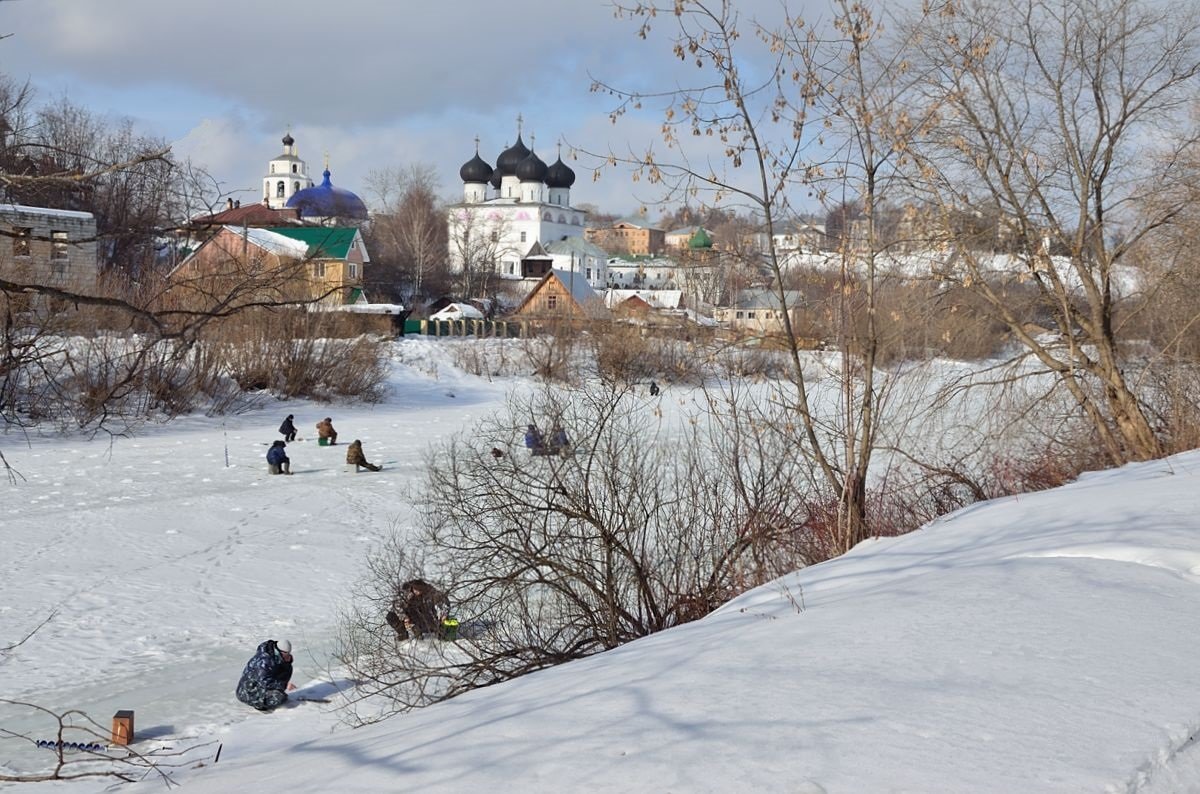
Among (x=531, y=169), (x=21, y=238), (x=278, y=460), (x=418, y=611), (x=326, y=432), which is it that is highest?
(x=531, y=169)

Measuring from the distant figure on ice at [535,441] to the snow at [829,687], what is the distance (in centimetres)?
312

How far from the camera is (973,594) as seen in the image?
18.6 ft

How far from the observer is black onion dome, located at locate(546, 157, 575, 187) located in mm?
115750

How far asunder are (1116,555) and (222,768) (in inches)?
204

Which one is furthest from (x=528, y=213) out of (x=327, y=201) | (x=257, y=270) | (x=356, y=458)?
(x=257, y=270)

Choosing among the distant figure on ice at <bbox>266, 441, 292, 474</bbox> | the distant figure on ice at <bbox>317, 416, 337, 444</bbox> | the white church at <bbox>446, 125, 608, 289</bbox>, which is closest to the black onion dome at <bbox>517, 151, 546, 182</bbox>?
the white church at <bbox>446, 125, 608, 289</bbox>

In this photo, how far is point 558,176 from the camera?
384ft

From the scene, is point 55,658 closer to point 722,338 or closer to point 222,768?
point 222,768

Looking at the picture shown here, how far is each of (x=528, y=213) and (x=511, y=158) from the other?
612 centimetres

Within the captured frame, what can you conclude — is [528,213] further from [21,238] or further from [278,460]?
[21,238]

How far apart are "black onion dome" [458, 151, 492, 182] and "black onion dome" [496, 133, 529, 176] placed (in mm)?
1520

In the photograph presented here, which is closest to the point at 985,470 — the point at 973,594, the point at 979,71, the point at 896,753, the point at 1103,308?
the point at 1103,308

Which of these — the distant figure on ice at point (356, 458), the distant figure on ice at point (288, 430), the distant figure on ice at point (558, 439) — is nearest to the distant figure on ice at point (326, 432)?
the distant figure on ice at point (288, 430)

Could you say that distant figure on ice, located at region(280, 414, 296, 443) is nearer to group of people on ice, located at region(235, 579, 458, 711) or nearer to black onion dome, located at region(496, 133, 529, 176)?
group of people on ice, located at region(235, 579, 458, 711)
